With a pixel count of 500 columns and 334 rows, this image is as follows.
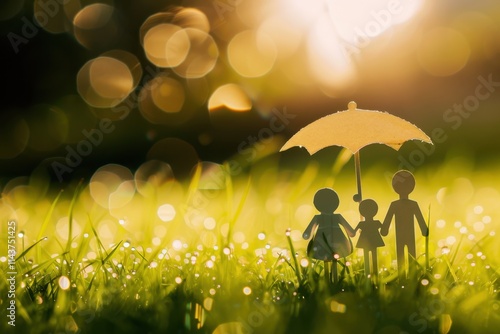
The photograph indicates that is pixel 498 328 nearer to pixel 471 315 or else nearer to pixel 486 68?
pixel 471 315

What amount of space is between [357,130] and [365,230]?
0.86 metres

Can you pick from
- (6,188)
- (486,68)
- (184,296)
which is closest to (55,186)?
(6,188)

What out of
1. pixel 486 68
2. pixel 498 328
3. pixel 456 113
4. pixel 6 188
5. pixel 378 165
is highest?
pixel 486 68

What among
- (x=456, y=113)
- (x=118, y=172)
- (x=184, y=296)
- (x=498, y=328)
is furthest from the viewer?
(x=456, y=113)

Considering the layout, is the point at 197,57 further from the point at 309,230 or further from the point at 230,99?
the point at 309,230

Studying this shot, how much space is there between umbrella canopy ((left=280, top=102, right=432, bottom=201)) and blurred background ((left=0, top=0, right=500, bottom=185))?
24.7 ft

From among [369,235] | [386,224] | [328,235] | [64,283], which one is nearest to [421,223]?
[386,224]

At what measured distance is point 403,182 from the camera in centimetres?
502

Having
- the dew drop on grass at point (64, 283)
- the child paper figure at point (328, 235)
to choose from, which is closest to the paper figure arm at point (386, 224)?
the child paper figure at point (328, 235)

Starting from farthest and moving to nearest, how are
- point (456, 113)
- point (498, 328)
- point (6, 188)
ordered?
point (456, 113), point (6, 188), point (498, 328)

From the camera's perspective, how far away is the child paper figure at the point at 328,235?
4.89 metres

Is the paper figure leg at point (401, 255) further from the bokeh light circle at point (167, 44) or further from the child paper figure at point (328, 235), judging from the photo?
the bokeh light circle at point (167, 44)

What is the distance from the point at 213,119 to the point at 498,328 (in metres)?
10.6

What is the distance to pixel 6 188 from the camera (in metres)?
10.6
